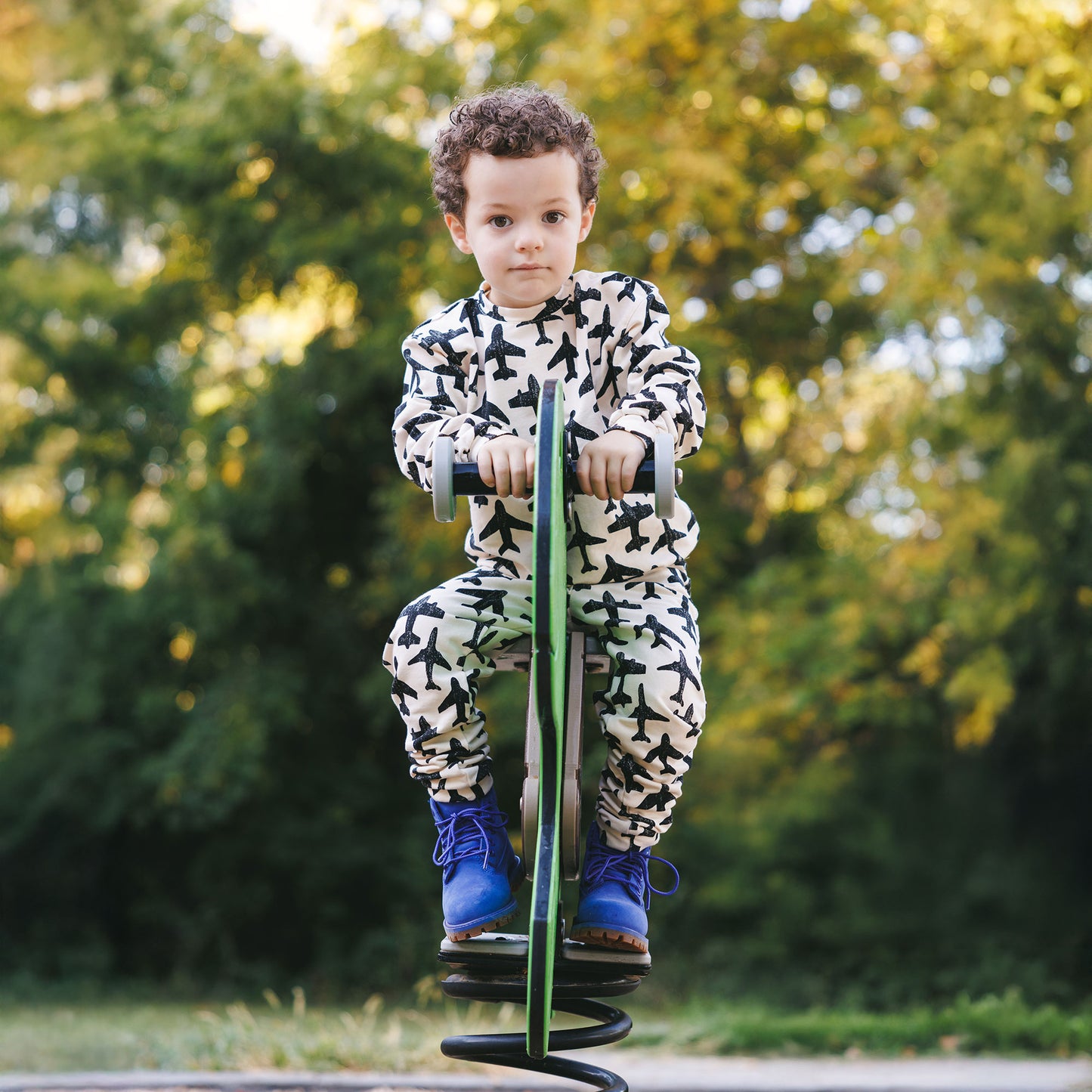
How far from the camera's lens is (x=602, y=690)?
268 cm

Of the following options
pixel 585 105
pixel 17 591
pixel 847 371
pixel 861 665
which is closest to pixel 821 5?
pixel 585 105

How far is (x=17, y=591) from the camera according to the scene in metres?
12.0

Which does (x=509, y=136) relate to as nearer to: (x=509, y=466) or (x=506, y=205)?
(x=506, y=205)

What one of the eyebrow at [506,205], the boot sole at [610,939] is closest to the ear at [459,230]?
the eyebrow at [506,205]

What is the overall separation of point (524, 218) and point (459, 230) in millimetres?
260

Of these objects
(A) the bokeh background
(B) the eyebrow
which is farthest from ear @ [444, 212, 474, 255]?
(A) the bokeh background

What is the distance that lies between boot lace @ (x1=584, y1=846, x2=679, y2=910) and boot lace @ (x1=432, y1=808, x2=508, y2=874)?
189 mm

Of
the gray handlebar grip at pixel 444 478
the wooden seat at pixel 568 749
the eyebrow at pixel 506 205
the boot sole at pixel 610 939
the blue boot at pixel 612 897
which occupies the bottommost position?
the boot sole at pixel 610 939

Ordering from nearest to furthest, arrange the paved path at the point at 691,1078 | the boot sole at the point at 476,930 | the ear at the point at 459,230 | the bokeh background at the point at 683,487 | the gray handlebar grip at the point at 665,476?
1. the gray handlebar grip at the point at 665,476
2. the boot sole at the point at 476,930
3. the ear at the point at 459,230
4. the paved path at the point at 691,1078
5. the bokeh background at the point at 683,487

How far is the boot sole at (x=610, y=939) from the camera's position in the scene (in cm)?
251

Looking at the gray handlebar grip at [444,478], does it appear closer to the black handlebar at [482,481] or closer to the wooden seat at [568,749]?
the black handlebar at [482,481]

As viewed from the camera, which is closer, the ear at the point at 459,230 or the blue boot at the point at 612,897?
the blue boot at the point at 612,897

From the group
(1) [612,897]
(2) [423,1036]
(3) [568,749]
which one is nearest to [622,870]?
(1) [612,897]

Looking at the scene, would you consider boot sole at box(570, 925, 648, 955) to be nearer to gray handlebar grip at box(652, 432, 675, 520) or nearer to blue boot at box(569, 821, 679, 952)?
blue boot at box(569, 821, 679, 952)
